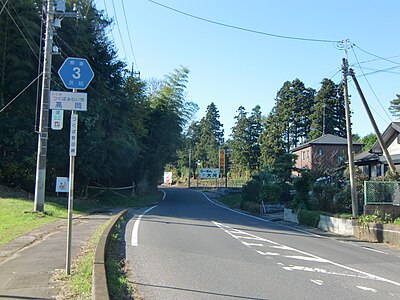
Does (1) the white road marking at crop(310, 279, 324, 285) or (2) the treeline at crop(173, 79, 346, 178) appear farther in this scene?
(2) the treeline at crop(173, 79, 346, 178)

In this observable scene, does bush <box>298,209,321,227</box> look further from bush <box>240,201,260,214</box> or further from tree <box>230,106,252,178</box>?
tree <box>230,106,252,178</box>

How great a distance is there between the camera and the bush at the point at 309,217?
75.4 ft

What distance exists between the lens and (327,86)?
62.7m

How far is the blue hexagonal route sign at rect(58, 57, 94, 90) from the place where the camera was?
24.4 ft

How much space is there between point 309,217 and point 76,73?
19.0 meters

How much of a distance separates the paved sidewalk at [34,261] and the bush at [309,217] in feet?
46.9

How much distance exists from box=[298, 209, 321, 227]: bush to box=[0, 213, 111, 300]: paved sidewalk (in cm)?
1431

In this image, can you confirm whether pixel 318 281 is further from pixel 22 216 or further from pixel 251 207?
pixel 251 207

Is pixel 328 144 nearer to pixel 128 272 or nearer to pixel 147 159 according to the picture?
pixel 147 159

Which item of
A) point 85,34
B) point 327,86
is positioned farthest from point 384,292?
point 327,86

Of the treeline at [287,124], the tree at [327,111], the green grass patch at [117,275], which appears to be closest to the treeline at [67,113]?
the green grass patch at [117,275]

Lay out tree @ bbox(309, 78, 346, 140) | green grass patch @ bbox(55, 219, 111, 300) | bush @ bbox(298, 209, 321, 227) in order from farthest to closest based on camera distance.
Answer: tree @ bbox(309, 78, 346, 140) < bush @ bbox(298, 209, 321, 227) < green grass patch @ bbox(55, 219, 111, 300)

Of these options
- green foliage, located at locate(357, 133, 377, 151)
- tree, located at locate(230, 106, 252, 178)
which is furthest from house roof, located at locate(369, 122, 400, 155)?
tree, located at locate(230, 106, 252, 178)

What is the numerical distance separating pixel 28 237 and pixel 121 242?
251cm
